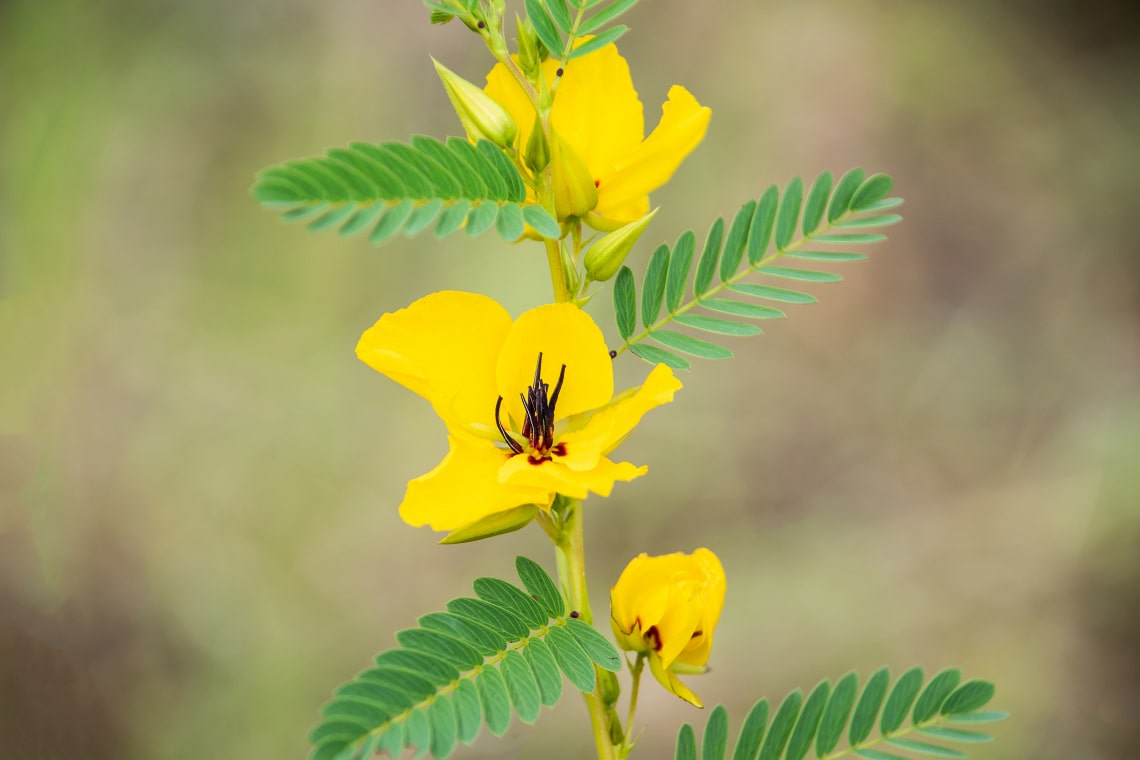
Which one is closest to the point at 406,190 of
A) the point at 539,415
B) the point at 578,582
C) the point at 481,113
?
the point at 481,113

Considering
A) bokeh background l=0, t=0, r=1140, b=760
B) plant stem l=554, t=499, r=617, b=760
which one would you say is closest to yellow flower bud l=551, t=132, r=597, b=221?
plant stem l=554, t=499, r=617, b=760

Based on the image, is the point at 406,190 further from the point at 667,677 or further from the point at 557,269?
the point at 667,677

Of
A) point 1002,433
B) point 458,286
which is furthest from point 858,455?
point 458,286

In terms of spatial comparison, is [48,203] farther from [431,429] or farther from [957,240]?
[957,240]

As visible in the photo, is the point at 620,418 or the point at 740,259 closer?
the point at 620,418

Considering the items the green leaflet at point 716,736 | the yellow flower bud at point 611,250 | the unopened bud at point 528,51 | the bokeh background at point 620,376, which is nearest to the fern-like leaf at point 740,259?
the yellow flower bud at point 611,250

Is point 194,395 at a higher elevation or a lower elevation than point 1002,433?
lower
